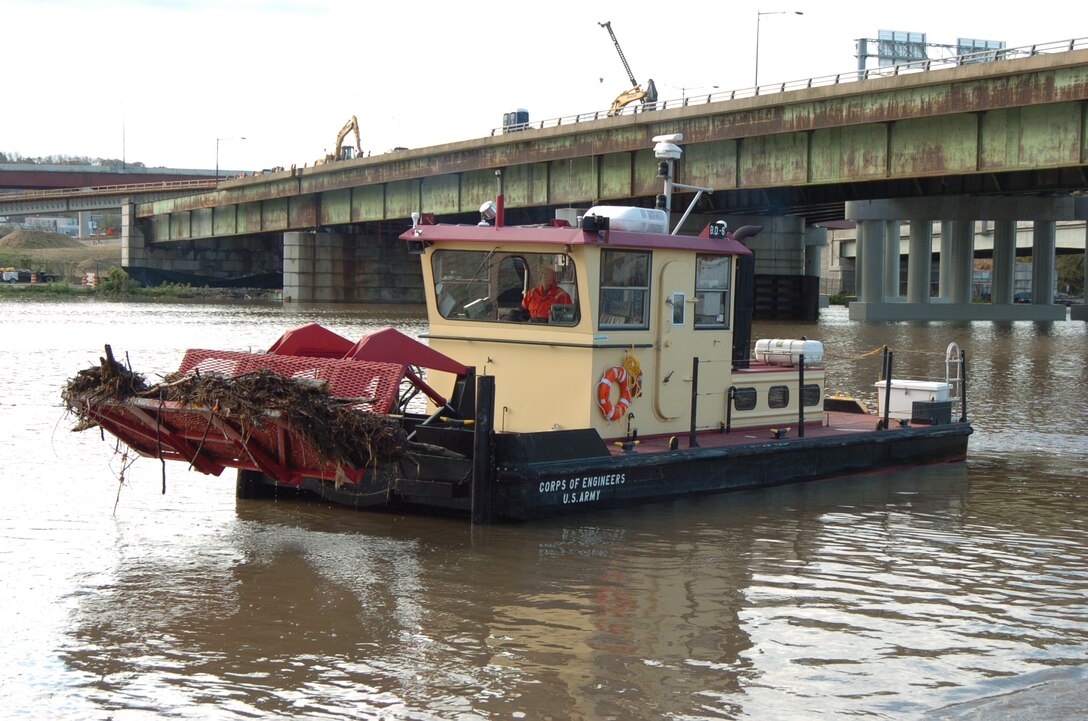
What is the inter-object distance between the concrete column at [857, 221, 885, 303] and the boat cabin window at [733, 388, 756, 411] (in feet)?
152

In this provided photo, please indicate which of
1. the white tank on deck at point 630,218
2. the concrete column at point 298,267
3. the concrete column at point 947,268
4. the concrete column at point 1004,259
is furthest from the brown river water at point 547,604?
the concrete column at point 298,267

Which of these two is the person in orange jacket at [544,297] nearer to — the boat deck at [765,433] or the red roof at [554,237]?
the red roof at [554,237]

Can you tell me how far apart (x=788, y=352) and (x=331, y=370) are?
642cm

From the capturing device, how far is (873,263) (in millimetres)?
59375

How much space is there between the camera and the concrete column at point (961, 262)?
202 ft

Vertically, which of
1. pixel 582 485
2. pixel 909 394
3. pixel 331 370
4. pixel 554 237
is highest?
pixel 554 237

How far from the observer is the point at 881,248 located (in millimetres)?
59406

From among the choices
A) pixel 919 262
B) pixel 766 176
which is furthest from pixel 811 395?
pixel 919 262

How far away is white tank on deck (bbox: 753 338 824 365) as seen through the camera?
1524 cm

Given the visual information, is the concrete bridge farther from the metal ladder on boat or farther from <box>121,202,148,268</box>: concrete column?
the metal ladder on boat

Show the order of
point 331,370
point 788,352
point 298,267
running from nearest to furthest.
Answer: point 331,370 → point 788,352 → point 298,267

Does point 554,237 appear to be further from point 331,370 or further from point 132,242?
point 132,242

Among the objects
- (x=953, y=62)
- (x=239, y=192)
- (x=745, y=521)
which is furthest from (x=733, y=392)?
(x=239, y=192)

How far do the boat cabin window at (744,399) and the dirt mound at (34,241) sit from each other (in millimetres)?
120702
